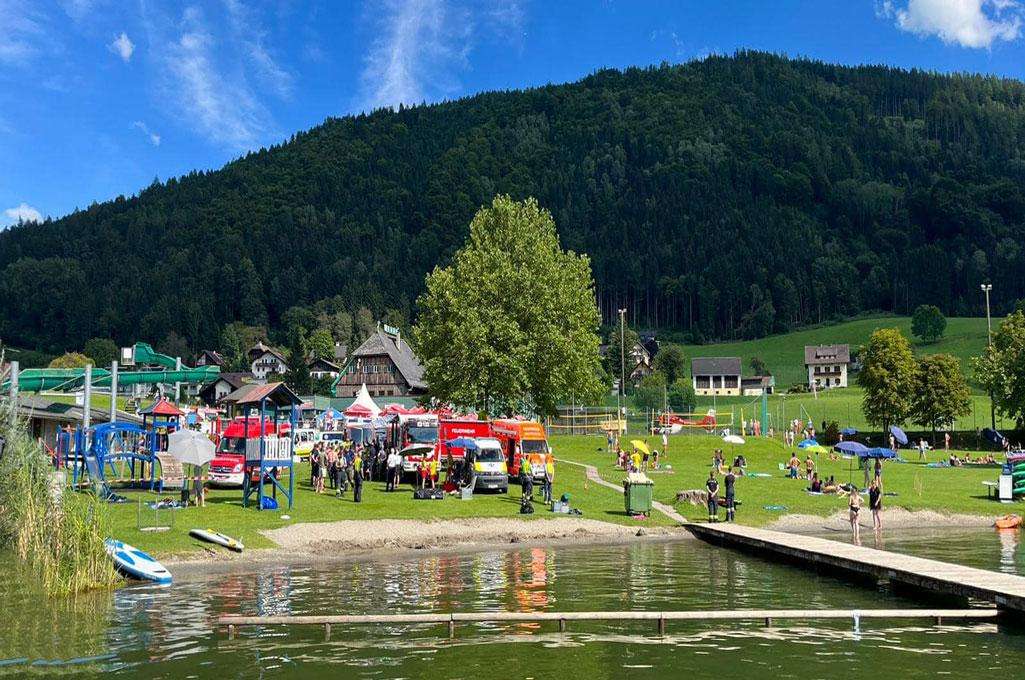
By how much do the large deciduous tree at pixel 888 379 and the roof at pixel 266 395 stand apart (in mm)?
69849

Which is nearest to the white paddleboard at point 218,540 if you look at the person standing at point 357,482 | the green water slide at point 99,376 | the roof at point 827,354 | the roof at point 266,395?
the roof at point 266,395

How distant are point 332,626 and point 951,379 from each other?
82340 mm

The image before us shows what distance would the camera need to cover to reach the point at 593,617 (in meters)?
21.1

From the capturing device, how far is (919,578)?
26.0 m

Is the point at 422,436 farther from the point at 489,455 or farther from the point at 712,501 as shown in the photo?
the point at 712,501

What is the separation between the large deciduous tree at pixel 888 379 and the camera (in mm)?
91625

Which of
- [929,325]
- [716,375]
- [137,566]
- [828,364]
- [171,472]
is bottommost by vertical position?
[137,566]

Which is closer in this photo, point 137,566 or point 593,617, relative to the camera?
point 593,617

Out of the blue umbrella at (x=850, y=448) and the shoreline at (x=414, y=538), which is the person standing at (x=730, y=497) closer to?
the shoreline at (x=414, y=538)

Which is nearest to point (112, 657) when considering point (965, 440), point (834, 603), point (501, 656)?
point (501, 656)

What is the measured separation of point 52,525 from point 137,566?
102 inches

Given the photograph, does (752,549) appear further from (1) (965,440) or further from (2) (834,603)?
(1) (965,440)

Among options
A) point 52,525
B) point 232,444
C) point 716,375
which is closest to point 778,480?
point 232,444

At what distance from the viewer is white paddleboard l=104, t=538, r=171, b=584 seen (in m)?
26.4
